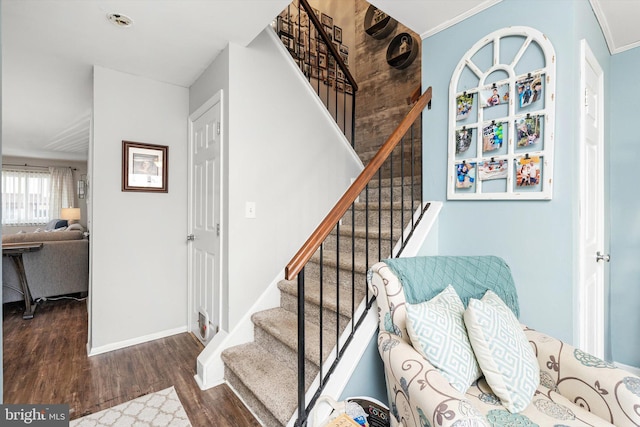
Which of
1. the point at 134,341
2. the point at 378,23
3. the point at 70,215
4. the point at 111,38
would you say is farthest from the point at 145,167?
the point at 70,215

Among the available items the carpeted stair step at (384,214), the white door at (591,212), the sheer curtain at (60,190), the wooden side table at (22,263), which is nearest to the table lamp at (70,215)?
the sheer curtain at (60,190)

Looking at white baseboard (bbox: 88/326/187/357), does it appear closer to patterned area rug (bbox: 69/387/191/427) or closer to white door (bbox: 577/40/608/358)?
patterned area rug (bbox: 69/387/191/427)

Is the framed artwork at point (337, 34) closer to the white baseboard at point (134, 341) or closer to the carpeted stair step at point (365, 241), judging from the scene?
the carpeted stair step at point (365, 241)

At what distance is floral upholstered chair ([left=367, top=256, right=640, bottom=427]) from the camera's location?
112 cm

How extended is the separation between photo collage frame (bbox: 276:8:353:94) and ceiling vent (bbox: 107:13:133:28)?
4.10ft

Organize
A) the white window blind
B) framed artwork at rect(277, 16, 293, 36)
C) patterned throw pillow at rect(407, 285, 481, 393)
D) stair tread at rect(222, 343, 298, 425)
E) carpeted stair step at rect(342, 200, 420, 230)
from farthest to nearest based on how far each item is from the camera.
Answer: the white window blind < framed artwork at rect(277, 16, 293, 36) < carpeted stair step at rect(342, 200, 420, 230) < stair tread at rect(222, 343, 298, 425) < patterned throw pillow at rect(407, 285, 481, 393)

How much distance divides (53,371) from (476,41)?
3.60m

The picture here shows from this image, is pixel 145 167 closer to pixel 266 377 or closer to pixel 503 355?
pixel 266 377

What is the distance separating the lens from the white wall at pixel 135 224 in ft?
8.62

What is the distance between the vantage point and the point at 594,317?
196cm

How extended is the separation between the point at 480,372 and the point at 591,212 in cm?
131

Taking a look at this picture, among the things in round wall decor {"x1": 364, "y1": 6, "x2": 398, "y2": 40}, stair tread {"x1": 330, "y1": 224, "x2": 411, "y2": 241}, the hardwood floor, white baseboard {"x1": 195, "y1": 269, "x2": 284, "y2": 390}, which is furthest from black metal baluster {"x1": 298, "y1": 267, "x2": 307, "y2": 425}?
round wall decor {"x1": 364, "y1": 6, "x2": 398, "y2": 40}

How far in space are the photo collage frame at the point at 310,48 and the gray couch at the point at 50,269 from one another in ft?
11.7

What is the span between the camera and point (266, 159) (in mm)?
2486
